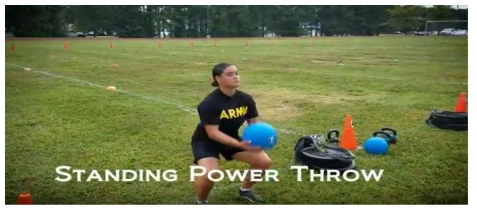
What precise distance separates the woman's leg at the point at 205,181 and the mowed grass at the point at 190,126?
14cm

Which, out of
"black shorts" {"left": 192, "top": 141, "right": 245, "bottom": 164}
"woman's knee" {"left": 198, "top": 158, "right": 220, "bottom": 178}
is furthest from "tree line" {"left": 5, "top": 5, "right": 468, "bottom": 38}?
"woman's knee" {"left": 198, "top": 158, "right": 220, "bottom": 178}

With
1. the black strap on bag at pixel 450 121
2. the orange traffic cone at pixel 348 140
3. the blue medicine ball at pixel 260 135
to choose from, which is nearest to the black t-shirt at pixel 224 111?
the blue medicine ball at pixel 260 135

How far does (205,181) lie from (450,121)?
314cm

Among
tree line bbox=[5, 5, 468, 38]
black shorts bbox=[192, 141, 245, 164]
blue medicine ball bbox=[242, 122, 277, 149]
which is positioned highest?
tree line bbox=[5, 5, 468, 38]

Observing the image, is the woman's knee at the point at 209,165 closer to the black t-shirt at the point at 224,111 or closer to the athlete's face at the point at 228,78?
the black t-shirt at the point at 224,111

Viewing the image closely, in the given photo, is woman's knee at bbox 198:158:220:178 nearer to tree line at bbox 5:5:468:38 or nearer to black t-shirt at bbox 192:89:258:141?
black t-shirt at bbox 192:89:258:141

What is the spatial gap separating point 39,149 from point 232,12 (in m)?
2.32

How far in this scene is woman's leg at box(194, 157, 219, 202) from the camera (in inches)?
128

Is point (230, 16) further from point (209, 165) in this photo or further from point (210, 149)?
point (209, 165)

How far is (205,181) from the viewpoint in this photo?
3.25 meters

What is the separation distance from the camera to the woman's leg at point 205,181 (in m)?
3.24

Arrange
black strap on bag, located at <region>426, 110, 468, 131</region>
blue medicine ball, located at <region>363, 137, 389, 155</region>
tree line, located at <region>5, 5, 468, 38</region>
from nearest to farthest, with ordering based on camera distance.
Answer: tree line, located at <region>5, 5, 468, 38</region> < blue medicine ball, located at <region>363, 137, 389, 155</region> < black strap on bag, located at <region>426, 110, 468, 131</region>
